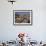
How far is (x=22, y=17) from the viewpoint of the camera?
5160mm

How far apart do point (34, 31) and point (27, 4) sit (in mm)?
1108

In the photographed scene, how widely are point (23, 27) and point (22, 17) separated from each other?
1.31 feet

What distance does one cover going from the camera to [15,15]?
5.16m

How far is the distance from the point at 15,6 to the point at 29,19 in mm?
761

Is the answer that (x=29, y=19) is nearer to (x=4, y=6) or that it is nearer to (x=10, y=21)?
(x=10, y=21)

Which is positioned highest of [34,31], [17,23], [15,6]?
[15,6]

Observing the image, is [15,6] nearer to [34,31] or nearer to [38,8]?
[38,8]

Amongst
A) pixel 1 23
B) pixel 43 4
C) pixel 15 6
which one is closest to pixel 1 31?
pixel 1 23

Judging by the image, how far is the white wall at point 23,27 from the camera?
16.8 feet

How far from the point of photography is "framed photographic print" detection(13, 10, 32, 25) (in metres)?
5.13

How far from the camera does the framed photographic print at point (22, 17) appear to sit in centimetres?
513

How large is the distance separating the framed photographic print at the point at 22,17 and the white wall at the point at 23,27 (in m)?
0.12

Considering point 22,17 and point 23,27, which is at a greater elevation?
point 22,17

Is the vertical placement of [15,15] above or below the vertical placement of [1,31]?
above
